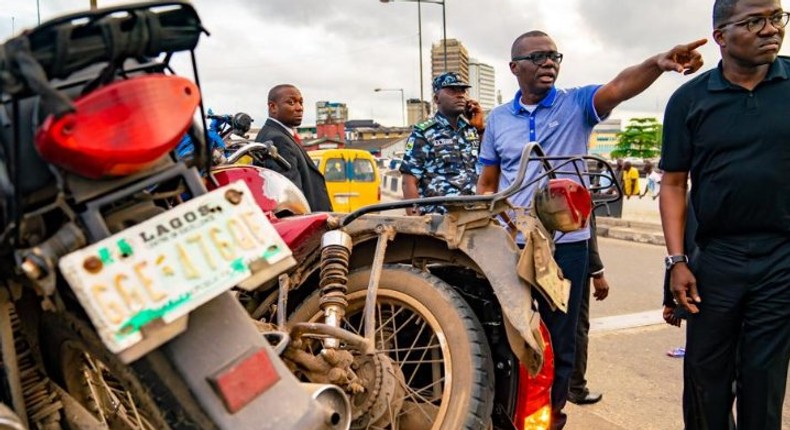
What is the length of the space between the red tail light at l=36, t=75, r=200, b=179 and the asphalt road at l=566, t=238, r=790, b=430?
2903 millimetres

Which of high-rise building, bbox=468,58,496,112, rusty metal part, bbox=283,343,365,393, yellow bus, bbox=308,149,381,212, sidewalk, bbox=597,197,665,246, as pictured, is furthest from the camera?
high-rise building, bbox=468,58,496,112

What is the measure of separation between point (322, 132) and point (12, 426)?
5832cm

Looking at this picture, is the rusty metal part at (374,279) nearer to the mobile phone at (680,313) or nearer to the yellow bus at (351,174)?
the mobile phone at (680,313)

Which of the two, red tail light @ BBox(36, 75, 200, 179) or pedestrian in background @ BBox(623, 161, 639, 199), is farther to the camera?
pedestrian in background @ BBox(623, 161, 639, 199)

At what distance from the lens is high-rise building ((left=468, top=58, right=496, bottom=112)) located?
709 inches

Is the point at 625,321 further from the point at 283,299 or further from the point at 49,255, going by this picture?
the point at 49,255

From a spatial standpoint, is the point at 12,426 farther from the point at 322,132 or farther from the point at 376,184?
the point at 322,132

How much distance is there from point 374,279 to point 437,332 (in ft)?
0.97

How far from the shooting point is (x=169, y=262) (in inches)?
50.5

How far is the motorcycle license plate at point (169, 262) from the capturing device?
120cm

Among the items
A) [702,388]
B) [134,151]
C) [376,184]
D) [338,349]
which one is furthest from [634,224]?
[134,151]

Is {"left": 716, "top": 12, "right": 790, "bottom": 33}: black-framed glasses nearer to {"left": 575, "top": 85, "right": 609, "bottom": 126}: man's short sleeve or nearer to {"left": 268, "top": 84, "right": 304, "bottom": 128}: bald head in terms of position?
{"left": 575, "top": 85, "right": 609, "bottom": 126}: man's short sleeve

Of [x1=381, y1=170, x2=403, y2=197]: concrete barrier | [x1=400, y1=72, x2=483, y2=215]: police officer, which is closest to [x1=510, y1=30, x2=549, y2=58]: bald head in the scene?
[x1=400, y1=72, x2=483, y2=215]: police officer

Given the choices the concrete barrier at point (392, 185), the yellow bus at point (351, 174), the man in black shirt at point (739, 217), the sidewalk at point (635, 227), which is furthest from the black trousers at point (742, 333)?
the concrete barrier at point (392, 185)
